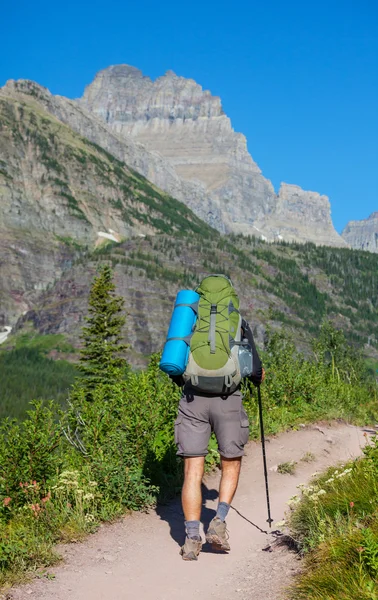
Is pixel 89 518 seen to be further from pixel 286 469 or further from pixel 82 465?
pixel 286 469

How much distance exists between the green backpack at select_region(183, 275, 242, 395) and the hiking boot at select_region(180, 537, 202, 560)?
163cm

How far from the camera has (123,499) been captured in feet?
25.8

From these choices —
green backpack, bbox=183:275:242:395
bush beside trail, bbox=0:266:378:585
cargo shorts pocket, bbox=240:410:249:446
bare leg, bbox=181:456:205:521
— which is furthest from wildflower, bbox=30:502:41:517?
cargo shorts pocket, bbox=240:410:249:446

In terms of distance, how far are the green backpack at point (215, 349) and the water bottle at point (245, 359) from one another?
63 millimetres

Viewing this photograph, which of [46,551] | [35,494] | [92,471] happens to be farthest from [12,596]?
[92,471]

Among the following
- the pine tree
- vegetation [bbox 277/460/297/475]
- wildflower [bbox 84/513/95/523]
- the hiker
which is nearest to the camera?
the hiker

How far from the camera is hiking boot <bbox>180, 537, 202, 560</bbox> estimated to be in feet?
20.9

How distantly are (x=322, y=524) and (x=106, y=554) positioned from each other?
2453 mm

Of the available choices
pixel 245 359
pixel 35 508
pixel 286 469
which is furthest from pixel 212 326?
pixel 286 469

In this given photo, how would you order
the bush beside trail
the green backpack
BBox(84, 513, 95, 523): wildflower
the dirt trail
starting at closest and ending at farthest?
the dirt trail
the green backpack
the bush beside trail
BBox(84, 513, 95, 523): wildflower

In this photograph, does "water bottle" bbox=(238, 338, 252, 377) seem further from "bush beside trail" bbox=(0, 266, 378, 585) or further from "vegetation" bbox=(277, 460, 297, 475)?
"vegetation" bbox=(277, 460, 297, 475)

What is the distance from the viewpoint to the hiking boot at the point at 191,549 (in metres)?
6.36

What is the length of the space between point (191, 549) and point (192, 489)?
63 cm

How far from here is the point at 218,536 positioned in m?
6.43
